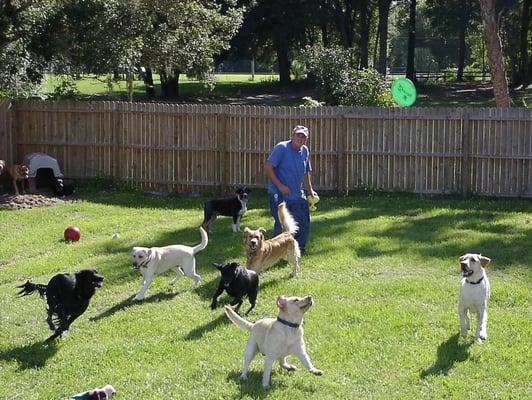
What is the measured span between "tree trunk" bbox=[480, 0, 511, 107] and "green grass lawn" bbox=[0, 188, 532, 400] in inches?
255

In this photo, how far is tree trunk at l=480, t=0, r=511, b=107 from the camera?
20.0 meters

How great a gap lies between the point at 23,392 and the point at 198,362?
145 cm

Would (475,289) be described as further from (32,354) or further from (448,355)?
(32,354)

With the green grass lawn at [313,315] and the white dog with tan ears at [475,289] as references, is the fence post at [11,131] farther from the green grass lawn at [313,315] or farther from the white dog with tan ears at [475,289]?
the white dog with tan ears at [475,289]

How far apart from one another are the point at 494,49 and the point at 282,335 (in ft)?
51.4

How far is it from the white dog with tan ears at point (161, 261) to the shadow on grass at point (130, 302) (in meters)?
0.08

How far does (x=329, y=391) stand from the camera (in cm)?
634

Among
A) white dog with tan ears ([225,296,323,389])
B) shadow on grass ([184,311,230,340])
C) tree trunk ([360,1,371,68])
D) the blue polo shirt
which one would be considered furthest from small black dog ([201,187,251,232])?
tree trunk ([360,1,371,68])

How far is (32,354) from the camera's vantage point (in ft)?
25.2

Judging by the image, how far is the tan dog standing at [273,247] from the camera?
915 centimetres

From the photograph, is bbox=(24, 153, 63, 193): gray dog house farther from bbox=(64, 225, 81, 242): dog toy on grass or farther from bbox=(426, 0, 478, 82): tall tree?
bbox=(426, 0, 478, 82): tall tree

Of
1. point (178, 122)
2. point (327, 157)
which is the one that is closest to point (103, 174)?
point (178, 122)

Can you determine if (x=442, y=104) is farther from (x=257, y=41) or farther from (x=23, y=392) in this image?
(x=23, y=392)

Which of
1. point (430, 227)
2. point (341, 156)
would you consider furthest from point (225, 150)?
point (430, 227)
